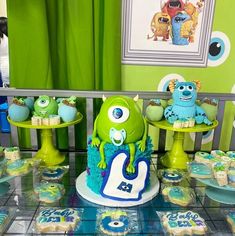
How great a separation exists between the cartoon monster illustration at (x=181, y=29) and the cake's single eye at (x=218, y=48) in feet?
0.38

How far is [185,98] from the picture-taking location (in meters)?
0.96

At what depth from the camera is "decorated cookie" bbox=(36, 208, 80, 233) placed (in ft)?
2.24

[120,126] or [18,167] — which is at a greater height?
[120,126]

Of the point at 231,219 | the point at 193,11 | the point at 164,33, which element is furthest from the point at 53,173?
the point at 193,11

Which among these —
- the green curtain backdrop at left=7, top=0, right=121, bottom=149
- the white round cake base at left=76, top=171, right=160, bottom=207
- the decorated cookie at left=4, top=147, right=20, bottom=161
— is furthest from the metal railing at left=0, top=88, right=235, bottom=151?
the white round cake base at left=76, top=171, right=160, bottom=207

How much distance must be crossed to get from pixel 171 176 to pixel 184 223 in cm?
25

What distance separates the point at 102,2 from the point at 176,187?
0.77 meters

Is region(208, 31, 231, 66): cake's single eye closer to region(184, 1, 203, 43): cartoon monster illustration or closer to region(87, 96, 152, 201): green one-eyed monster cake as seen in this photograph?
region(184, 1, 203, 43): cartoon monster illustration

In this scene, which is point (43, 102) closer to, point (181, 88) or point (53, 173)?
point (53, 173)

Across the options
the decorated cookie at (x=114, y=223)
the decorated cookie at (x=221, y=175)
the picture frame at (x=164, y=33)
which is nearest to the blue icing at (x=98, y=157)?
the decorated cookie at (x=114, y=223)

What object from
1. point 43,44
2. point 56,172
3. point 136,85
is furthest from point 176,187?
point 43,44

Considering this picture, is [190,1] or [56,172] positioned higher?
[190,1]

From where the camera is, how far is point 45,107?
985 millimetres

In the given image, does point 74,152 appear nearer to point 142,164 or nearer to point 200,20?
point 142,164
